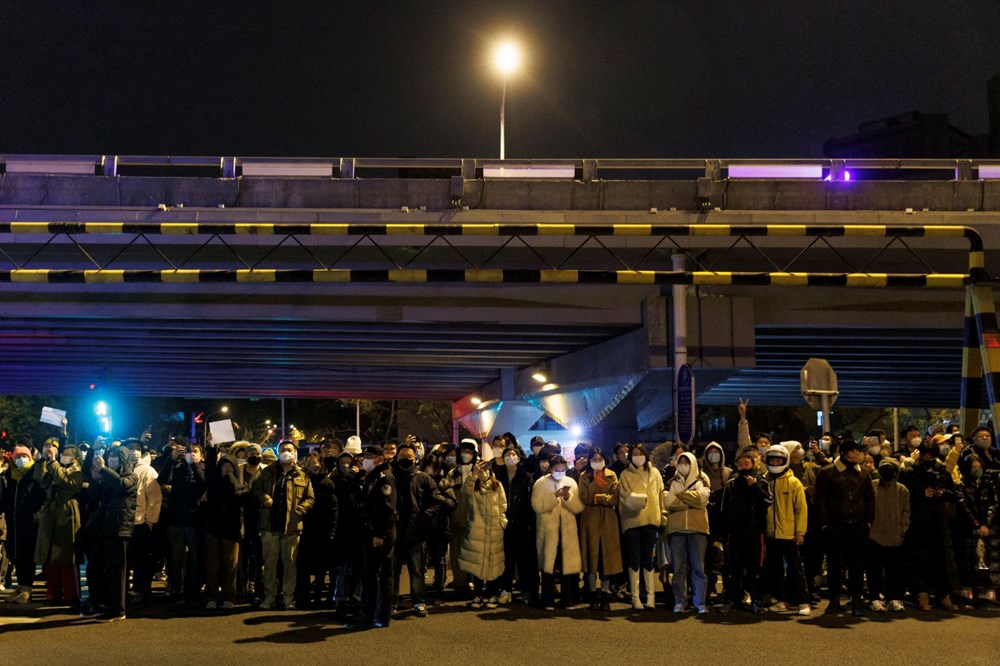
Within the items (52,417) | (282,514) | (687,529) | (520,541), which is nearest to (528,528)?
(520,541)

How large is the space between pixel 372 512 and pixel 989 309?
9.47 meters

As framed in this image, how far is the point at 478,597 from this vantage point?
12117 mm

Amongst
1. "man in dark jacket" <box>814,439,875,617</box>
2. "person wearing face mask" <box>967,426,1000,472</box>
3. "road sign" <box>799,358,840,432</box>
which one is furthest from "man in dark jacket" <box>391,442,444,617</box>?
"person wearing face mask" <box>967,426,1000,472</box>

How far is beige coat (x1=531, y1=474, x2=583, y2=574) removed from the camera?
12.0m

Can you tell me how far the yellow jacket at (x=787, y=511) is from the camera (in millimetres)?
11570

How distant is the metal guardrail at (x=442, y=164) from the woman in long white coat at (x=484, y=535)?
31.8 feet

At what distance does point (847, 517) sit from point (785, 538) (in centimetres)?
73

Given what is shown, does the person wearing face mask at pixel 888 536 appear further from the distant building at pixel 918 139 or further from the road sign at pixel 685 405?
the distant building at pixel 918 139

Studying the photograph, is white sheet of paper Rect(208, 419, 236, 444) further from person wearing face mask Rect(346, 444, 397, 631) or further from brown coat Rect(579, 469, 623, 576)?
brown coat Rect(579, 469, 623, 576)

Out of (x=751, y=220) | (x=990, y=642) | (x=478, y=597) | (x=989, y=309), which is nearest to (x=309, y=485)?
(x=478, y=597)

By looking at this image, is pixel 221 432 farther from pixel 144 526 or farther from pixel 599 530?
pixel 599 530

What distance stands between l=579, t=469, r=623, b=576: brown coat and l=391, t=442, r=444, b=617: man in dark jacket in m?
1.80

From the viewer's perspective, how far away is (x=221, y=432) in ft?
60.5

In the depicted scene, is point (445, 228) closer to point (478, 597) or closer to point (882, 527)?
point (478, 597)
